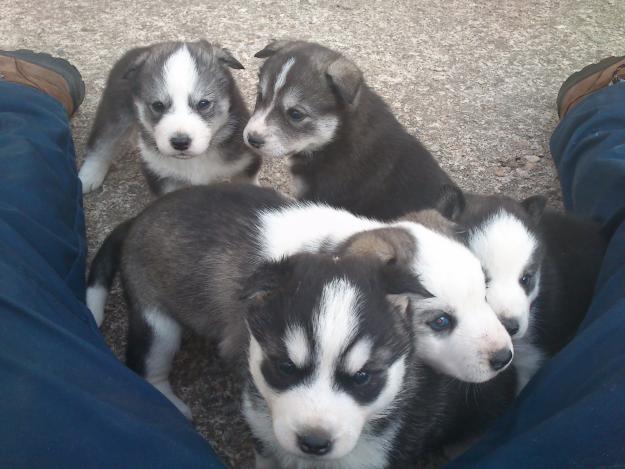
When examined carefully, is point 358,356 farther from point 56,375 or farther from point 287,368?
point 56,375

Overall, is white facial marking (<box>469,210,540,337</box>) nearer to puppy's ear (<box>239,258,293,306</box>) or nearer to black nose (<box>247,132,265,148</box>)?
puppy's ear (<box>239,258,293,306</box>)

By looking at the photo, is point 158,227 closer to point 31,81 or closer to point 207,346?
point 207,346

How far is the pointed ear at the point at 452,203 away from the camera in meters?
3.16

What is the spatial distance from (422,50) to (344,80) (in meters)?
2.26

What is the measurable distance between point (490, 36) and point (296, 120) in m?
3.01

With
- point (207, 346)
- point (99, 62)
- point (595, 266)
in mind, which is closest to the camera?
point (595, 266)

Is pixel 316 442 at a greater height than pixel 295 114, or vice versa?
→ pixel 316 442

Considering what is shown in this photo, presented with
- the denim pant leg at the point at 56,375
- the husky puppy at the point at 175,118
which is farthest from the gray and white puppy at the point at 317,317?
the husky puppy at the point at 175,118

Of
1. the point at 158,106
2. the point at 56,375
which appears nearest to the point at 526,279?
the point at 56,375

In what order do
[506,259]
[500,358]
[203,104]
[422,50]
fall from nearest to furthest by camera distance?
[500,358]
[506,259]
[203,104]
[422,50]

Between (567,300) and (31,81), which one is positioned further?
(31,81)

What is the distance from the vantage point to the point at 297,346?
2.18 meters

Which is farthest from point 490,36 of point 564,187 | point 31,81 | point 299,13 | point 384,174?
point 31,81

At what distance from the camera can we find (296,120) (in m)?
4.02
